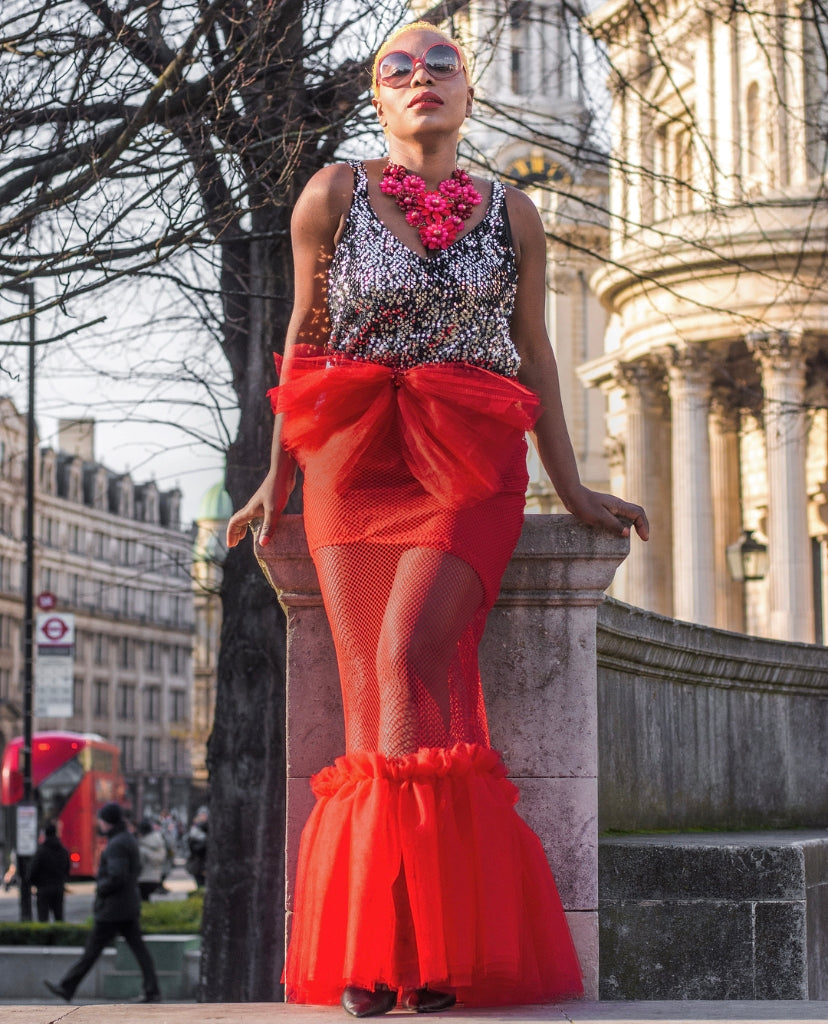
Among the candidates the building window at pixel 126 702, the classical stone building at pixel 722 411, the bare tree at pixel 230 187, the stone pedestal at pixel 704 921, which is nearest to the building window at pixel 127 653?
the building window at pixel 126 702

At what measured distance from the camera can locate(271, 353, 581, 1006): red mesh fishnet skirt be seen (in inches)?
170

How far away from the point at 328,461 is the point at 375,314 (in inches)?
16.4

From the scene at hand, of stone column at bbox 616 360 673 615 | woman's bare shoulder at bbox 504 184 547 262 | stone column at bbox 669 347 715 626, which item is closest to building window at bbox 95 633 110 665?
stone column at bbox 616 360 673 615

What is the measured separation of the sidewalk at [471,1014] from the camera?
4.23m

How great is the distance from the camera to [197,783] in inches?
4577

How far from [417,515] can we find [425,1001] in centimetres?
119

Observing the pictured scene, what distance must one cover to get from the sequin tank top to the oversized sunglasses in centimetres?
28

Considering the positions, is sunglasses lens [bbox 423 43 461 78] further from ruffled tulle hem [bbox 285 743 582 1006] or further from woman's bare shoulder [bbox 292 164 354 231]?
ruffled tulle hem [bbox 285 743 582 1006]

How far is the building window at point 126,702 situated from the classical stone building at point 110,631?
7cm

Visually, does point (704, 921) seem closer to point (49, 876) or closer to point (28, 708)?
point (28, 708)

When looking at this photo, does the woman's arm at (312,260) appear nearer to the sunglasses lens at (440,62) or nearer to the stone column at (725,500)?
the sunglasses lens at (440,62)

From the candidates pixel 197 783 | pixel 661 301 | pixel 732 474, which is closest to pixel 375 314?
pixel 661 301

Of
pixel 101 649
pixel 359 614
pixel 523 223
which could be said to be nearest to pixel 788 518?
pixel 523 223

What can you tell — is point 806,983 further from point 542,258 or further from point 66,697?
point 66,697
